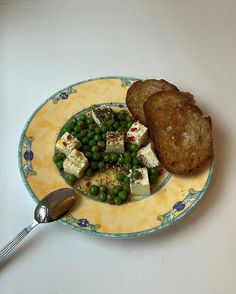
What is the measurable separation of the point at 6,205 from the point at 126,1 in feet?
6.51

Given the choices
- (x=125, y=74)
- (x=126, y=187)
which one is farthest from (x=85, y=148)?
(x=125, y=74)

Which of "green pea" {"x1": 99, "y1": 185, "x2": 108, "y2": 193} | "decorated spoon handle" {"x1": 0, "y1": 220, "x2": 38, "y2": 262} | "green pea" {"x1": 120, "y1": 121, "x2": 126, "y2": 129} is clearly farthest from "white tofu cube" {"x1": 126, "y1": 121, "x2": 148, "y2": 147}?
"decorated spoon handle" {"x1": 0, "y1": 220, "x2": 38, "y2": 262}

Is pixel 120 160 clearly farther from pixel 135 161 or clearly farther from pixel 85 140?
pixel 85 140

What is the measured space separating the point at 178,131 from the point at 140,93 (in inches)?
14.4

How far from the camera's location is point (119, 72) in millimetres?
2615

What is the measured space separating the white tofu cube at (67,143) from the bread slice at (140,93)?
41cm

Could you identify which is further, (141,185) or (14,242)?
(141,185)

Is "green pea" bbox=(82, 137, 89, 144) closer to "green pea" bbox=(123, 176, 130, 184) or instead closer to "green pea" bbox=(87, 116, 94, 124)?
"green pea" bbox=(87, 116, 94, 124)

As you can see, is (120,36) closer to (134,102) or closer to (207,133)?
(134,102)

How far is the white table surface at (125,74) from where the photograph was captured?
1720 mm

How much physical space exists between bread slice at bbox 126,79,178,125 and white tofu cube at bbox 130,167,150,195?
1.45 ft

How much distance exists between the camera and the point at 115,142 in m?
2.04

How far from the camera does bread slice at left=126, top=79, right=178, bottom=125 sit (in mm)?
2199

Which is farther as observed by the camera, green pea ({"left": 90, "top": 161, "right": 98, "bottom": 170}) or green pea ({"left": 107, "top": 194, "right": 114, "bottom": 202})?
green pea ({"left": 90, "top": 161, "right": 98, "bottom": 170})
